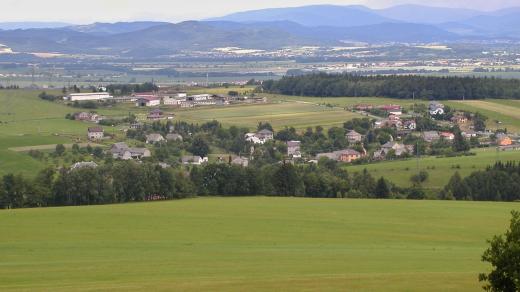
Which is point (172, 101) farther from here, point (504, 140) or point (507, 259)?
point (507, 259)

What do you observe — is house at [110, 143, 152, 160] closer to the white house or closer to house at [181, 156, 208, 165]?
house at [181, 156, 208, 165]

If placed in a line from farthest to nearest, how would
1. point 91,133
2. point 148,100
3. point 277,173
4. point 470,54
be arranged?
point 470,54, point 148,100, point 91,133, point 277,173

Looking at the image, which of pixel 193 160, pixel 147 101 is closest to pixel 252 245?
pixel 193 160

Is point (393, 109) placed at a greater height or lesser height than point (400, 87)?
lesser

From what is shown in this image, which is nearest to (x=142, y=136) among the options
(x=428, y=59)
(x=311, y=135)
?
(x=311, y=135)

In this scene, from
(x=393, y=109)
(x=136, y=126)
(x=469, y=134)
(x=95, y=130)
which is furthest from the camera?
(x=393, y=109)

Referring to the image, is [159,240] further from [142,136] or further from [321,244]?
[142,136]
